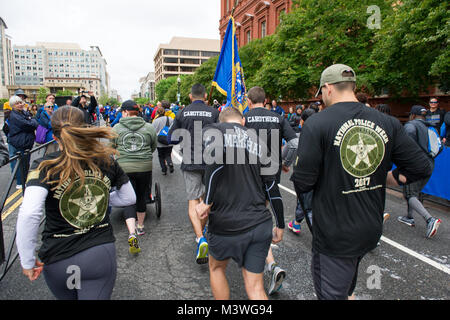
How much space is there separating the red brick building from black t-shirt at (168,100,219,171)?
32805 mm

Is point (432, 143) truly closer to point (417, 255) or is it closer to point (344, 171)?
point (417, 255)

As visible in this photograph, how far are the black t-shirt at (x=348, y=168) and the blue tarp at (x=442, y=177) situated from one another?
16.6 feet

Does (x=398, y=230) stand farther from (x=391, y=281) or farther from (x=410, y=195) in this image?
(x=391, y=281)

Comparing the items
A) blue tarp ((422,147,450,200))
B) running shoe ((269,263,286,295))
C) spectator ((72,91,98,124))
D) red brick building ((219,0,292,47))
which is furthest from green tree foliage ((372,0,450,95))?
red brick building ((219,0,292,47))

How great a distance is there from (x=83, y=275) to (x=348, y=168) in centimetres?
183

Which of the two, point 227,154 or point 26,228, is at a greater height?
point 227,154

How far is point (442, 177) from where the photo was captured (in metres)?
6.41

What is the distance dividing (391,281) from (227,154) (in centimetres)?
254

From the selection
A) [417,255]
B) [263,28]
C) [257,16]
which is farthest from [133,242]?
[257,16]

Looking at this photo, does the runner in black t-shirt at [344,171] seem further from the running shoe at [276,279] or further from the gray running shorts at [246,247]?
the running shoe at [276,279]

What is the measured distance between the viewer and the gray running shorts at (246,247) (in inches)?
95.7

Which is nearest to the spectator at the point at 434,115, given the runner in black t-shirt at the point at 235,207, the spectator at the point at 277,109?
the spectator at the point at 277,109
